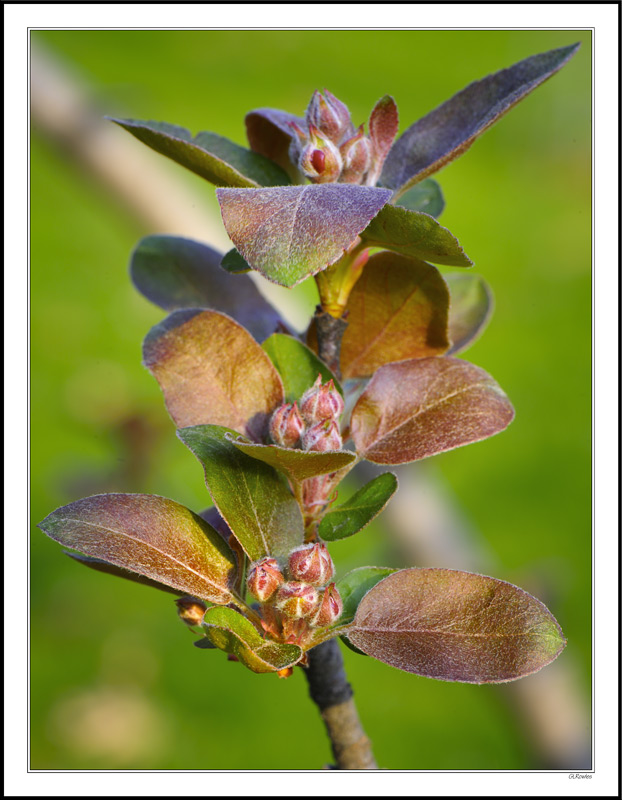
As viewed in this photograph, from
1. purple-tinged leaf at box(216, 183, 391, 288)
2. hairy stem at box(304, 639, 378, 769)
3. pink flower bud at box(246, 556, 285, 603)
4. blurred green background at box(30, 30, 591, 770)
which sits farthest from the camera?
blurred green background at box(30, 30, 591, 770)

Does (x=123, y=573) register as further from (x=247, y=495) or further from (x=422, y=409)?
(x=422, y=409)

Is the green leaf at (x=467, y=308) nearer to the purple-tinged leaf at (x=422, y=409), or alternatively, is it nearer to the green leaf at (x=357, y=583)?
the purple-tinged leaf at (x=422, y=409)

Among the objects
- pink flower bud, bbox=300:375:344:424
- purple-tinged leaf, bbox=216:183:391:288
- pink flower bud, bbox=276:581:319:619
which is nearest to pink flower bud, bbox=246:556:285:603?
pink flower bud, bbox=276:581:319:619

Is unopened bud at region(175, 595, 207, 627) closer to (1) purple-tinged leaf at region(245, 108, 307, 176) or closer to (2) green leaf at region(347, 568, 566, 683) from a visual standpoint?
(2) green leaf at region(347, 568, 566, 683)

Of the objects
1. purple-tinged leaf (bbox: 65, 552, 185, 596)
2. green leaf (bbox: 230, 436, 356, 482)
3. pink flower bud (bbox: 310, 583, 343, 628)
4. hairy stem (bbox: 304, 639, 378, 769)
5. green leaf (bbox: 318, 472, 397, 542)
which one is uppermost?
A: green leaf (bbox: 230, 436, 356, 482)

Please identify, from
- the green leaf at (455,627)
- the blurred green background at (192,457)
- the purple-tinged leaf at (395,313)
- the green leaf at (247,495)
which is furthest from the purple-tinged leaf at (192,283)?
the blurred green background at (192,457)

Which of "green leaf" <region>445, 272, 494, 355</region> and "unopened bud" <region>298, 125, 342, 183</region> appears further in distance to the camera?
"green leaf" <region>445, 272, 494, 355</region>
